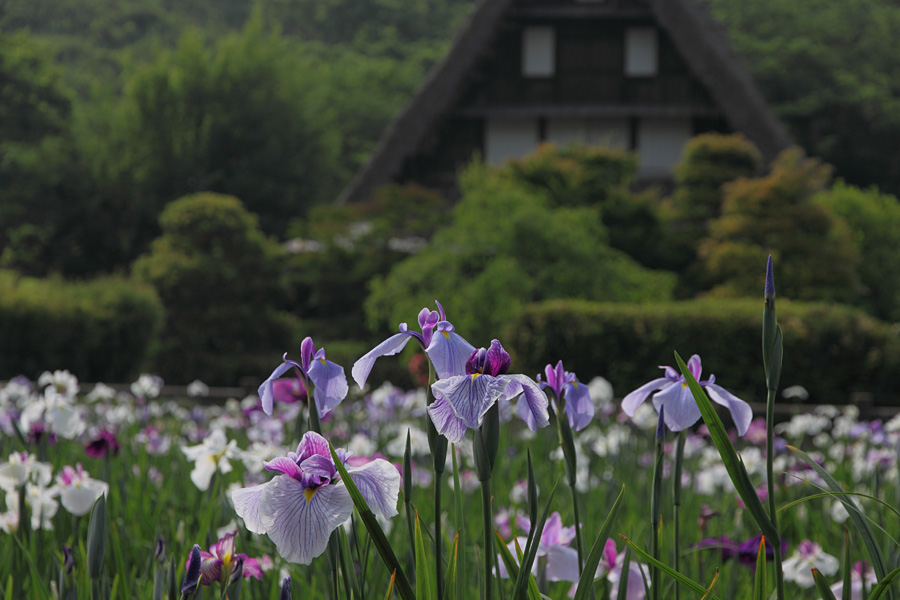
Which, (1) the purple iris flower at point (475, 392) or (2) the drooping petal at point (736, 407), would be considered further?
(2) the drooping petal at point (736, 407)

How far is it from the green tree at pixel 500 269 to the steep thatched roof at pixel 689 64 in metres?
4.22

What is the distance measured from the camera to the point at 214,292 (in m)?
12.6

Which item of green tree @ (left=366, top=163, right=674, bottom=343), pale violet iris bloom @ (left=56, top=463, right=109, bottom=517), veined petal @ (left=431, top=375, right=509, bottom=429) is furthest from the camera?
green tree @ (left=366, top=163, right=674, bottom=343)

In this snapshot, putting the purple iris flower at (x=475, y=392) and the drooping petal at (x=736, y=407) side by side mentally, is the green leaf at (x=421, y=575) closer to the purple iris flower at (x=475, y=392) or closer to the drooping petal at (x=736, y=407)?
the purple iris flower at (x=475, y=392)

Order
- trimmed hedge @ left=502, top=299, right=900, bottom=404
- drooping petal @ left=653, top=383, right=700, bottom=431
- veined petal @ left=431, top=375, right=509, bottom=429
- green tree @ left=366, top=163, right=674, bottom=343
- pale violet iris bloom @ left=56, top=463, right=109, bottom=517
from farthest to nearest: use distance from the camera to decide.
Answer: green tree @ left=366, top=163, right=674, bottom=343 → trimmed hedge @ left=502, top=299, right=900, bottom=404 → pale violet iris bloom @ left=56, top=463, right=109, bottom=517 → drooping petal @ left=653, top=383, right=700, bottom=431 → veined petal @ left=431, top=375, right=509, bottom=429

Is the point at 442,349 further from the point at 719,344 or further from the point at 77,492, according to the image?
the point at 719,344

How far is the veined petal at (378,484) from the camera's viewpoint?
0.75 m

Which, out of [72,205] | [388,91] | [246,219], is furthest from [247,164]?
[246,219]

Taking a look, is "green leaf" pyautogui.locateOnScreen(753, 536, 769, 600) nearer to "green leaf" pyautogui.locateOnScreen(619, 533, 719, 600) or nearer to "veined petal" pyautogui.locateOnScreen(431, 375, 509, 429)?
"green leaf" pyautogui.locateOnScreen(619, 533, 719, 600)

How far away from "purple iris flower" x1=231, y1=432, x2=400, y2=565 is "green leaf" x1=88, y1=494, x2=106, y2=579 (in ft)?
0.76

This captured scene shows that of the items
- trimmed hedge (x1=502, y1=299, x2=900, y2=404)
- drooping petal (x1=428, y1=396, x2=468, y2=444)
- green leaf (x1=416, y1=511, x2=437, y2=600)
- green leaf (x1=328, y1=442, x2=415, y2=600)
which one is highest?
drooping petal (x1=428, y1=396, x2=468, y2=444)

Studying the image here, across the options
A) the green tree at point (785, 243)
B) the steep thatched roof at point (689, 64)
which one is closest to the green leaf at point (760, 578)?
the green tree at point (785, 243)

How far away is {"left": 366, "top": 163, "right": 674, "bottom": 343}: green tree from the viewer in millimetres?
7652

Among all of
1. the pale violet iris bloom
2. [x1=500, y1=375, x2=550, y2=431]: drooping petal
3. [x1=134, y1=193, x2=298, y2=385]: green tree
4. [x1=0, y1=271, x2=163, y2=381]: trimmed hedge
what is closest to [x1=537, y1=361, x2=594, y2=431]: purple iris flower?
[x1=500, y1=375, x2=550, y2=431]: drooping petal
